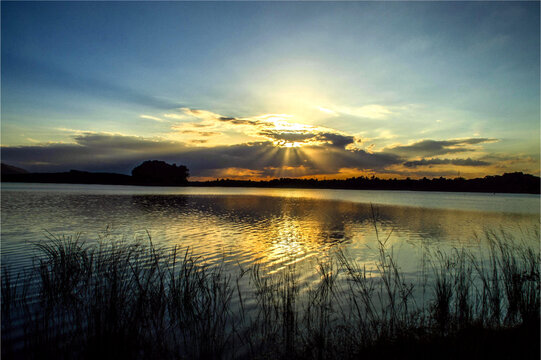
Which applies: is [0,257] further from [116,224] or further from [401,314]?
[401,314]

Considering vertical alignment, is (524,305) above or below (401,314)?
above

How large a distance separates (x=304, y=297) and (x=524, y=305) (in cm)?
Answer: 650

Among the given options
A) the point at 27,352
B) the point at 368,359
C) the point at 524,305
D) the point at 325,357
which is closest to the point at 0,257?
the point at 27,352

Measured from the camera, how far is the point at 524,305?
330 inches

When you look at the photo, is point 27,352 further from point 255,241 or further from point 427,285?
point 255,241

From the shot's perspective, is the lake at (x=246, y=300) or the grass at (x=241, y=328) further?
the lake at (x=246, y=300)

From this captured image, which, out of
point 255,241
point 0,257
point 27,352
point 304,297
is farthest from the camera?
point 255,241

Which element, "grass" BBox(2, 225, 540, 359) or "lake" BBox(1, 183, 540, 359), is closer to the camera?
"grass" BBox(2, 225, 540, 359)

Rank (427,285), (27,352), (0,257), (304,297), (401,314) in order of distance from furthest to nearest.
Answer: (0,257) < (427,285) < (304,297) < (401,314) < (27,352)

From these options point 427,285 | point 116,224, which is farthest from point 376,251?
point 116,224

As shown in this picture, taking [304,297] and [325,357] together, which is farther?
[304,297]

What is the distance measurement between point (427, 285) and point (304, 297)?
219 inches

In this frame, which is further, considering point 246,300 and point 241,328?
point 246,300

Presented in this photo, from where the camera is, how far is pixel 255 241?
21.2 meters
